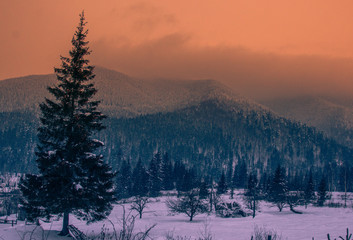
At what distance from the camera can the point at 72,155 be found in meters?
28.0

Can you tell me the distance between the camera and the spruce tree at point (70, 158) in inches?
1061

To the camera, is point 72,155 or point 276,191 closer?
point 72,155

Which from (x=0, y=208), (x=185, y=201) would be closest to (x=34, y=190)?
(x=185, y=201)

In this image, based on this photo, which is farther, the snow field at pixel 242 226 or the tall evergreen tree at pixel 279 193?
the tall evergreen tree at pixel 279 193

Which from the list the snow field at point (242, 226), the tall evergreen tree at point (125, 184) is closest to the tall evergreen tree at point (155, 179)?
the tall evergreen tree at point (125, 184)

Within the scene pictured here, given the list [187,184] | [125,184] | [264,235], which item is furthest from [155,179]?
[264,235]

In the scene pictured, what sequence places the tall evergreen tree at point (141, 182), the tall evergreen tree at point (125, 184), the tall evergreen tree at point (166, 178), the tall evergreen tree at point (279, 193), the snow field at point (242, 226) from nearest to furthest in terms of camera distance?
1. the snow field at point (242, 226)
2. the tall evergreen tree at point (279, 193)
3. the tall evergreen tree at point (141, 182)
4. the tall evergreen tree at point (125, 184)
5. the tall evergreen tree at point (166, 178)

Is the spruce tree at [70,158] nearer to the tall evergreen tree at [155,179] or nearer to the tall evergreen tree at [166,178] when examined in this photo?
the tall evergreen tree at [155,179]

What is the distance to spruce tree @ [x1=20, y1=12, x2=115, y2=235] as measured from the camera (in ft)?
88.4

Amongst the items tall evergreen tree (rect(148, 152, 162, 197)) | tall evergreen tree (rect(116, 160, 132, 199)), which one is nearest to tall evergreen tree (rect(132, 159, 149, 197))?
tall evergreen tree (rect(116, 160, 132, 199))

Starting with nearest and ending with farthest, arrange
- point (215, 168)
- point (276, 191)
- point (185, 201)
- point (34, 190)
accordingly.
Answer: point (34, 190), point (185, 201), point (276, 191), point (215, 168)

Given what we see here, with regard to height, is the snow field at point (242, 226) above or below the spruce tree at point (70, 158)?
below

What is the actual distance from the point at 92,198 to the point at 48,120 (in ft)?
24.5

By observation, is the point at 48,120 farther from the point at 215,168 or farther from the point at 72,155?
the point at 215,168
